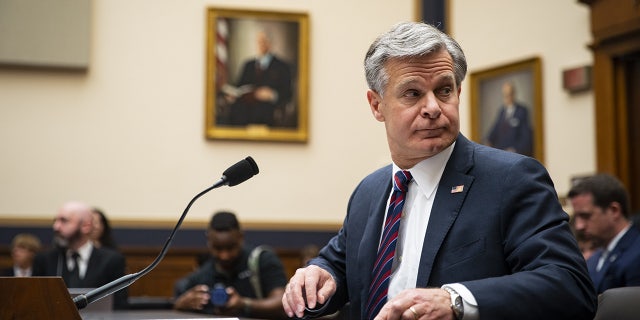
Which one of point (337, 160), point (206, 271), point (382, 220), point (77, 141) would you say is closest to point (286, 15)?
point (337, 160)

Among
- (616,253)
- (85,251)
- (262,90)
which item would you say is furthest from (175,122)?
(616,253)

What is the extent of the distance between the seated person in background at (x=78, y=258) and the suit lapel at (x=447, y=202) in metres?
4.54

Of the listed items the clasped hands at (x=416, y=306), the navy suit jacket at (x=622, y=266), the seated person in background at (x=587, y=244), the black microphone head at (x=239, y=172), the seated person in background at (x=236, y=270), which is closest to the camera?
the clasped hands at (x=416, y=306)

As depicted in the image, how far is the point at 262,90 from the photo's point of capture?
9945 millimetres

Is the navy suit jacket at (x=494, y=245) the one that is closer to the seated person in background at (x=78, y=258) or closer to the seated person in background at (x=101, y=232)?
the seated person in background at (x=78, y=258)

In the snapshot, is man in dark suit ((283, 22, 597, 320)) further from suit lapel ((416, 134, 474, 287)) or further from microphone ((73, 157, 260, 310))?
microphone ((73, 157, 260, 310))

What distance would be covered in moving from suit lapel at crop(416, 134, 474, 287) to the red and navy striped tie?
126 millimetres

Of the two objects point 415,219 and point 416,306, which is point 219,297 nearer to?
point 415,219

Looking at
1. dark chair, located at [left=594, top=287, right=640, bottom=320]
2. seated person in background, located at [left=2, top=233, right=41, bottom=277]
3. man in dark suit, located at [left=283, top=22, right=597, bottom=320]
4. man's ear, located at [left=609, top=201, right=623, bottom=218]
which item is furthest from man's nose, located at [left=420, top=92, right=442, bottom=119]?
seated person in background, located at [left=2, top=233, right=41, bottom=277]

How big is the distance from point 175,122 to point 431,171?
7.50 metres

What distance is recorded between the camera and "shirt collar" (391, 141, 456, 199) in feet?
8.46

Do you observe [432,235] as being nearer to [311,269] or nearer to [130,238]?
[311,269]

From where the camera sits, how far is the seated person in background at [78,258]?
21.7ft

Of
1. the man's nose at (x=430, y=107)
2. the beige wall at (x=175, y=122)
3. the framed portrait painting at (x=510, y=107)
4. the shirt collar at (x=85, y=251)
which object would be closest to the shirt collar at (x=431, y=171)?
the man's nose at (x=430, y=107)
